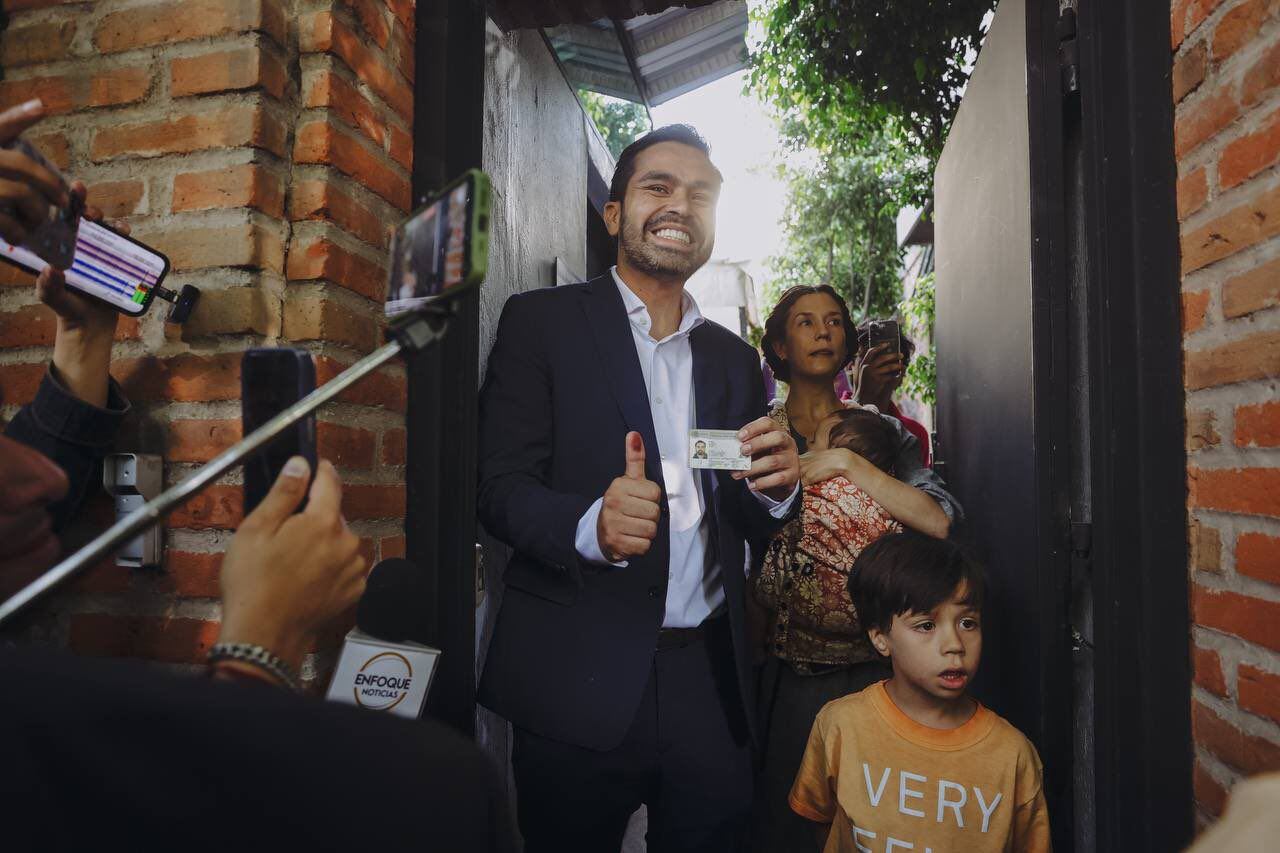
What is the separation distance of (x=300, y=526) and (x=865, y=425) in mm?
2115

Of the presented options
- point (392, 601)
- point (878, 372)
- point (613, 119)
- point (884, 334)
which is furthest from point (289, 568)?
point (613, 119)

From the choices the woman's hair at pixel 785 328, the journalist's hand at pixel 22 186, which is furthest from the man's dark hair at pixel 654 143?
the journalist's hand at pixel 22 186

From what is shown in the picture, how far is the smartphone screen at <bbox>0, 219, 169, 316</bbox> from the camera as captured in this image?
1.25 metres

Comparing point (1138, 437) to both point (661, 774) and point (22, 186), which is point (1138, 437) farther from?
point (22, 186)

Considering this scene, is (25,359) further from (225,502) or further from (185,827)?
(185,827)

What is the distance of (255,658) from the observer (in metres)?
0.77

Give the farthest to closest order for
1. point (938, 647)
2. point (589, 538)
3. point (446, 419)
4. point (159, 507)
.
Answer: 1. point (938, 647)
2. point (446, 419)
3. point (589, 538)
4. point (159, 507)

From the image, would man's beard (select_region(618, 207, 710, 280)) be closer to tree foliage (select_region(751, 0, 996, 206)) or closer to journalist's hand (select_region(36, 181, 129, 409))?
journalist's hand (select_region(36, 181, 129, 409))

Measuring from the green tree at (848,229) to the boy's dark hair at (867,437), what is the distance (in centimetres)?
975

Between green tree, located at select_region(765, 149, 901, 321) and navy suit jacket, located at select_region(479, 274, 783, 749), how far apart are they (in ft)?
34.3

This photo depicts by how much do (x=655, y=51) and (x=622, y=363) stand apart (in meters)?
3.40

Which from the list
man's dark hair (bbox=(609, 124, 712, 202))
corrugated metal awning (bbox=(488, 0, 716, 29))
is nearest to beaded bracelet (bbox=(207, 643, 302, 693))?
man's dark hair (bbox=(609, 124, 712, 202))

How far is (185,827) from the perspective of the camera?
19.0 inches

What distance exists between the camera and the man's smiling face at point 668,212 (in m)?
2.31
